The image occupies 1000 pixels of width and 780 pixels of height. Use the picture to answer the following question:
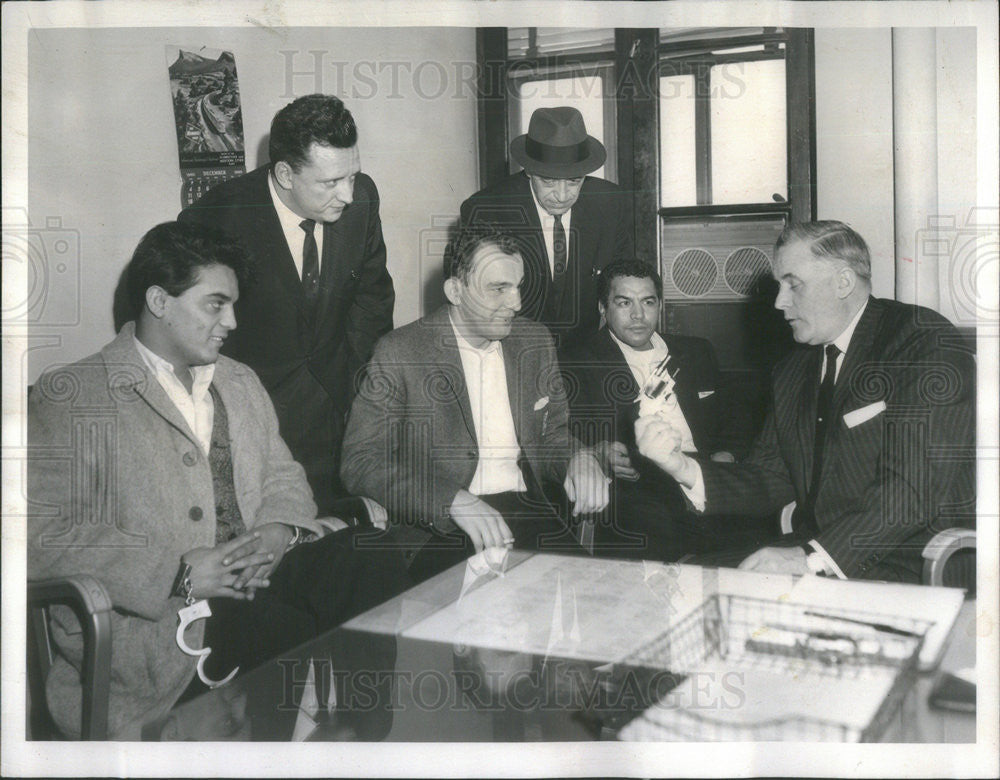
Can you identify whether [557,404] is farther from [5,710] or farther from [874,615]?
[5,710]

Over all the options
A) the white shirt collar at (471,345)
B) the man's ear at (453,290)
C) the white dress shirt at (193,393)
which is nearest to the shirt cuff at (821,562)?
the white shirt collar at (471,345)

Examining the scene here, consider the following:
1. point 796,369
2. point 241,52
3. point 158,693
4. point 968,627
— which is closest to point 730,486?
point 796,369

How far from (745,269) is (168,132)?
1.28 meters

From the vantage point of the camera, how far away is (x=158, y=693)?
1691mm

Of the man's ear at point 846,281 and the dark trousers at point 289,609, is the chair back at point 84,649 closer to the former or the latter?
the dark trousers at point 289,609

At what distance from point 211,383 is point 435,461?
497 millimetres

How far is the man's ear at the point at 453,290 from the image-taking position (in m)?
1.86

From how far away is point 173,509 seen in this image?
1.70m

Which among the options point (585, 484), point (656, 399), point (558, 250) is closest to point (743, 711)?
point (585, 484)

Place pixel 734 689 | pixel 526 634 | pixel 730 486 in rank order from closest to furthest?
1. pixel 526 634
2. pixel 734 689
3. pixel 730 486

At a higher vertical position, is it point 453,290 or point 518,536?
point 453,290

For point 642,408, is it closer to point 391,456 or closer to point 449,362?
point 449,362

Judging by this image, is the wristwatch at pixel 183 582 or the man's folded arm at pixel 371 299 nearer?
the wristwatch at pixel 183 582

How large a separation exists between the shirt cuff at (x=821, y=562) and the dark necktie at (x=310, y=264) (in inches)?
47.8
